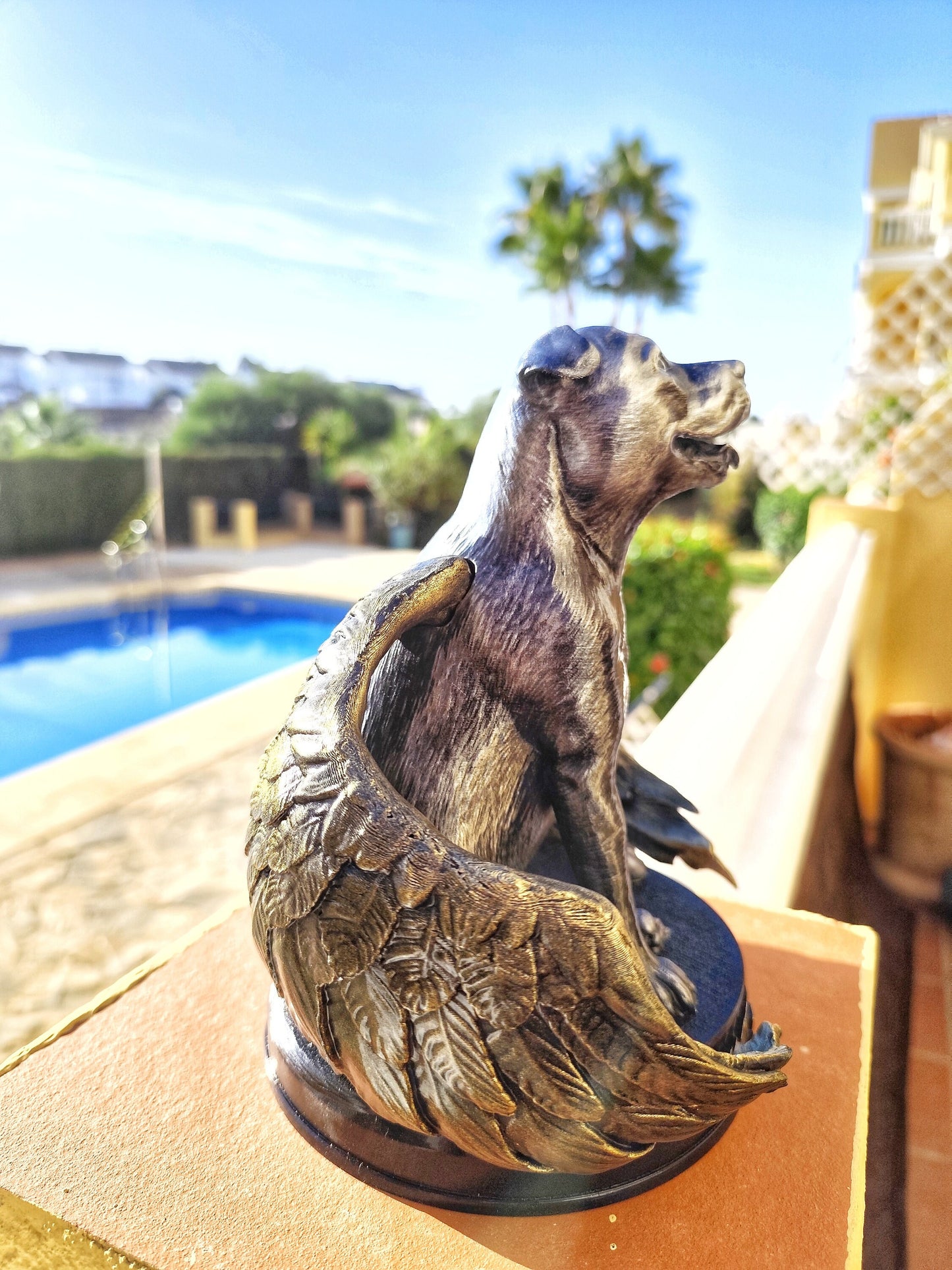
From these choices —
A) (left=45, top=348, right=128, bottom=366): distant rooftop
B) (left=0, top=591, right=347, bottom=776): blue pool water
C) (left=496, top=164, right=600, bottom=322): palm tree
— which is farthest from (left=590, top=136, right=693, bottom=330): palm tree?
(left=45, top=348, right=128, bottom=366): distant rooftop

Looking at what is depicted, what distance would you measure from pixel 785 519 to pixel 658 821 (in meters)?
10.9

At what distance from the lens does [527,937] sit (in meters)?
0.60

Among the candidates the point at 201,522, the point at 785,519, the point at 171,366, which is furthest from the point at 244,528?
the point at 171,366

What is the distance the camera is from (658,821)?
1.03 metres

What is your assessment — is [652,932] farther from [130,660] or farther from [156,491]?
[156,491]

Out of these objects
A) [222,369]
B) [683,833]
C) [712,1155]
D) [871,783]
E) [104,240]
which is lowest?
[871,783]

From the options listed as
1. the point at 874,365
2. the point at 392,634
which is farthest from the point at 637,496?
the point at 874,365

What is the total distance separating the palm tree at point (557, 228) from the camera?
796 inches

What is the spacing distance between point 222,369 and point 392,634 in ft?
77.1

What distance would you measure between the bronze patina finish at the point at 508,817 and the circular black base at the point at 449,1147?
0.07 meters

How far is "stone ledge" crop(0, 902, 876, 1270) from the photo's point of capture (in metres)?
0.75

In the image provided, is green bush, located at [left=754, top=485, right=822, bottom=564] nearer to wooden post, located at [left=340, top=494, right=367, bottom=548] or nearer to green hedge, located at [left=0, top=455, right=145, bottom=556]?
wooden post, located at [left=340, top=494, right=367, bottom=548]

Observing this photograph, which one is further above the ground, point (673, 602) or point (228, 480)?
point (228, 480)

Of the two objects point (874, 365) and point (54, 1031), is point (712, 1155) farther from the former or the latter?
point (874, 365)
